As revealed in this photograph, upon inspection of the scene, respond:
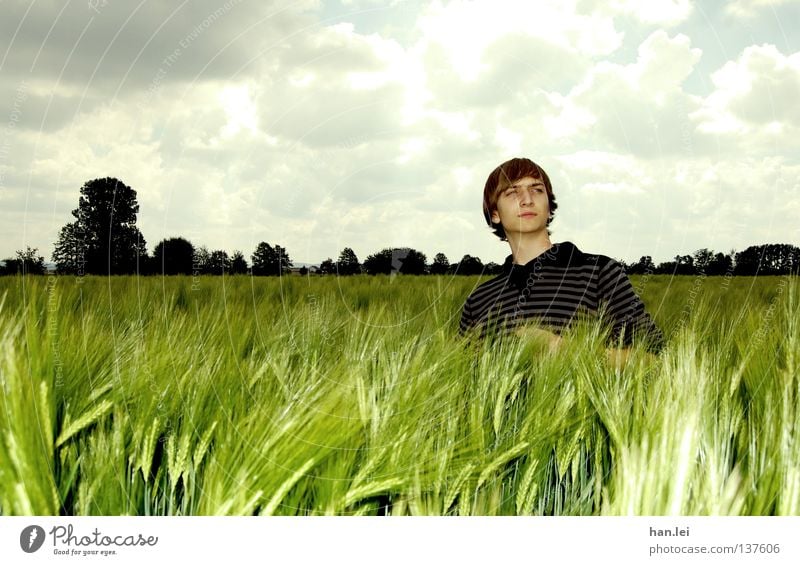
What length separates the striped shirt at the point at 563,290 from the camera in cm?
177

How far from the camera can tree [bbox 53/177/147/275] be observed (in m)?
1.13

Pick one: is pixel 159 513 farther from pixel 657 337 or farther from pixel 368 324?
pixel 657 337

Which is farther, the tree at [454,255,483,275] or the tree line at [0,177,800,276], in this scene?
the tree at [454,255,483,275]

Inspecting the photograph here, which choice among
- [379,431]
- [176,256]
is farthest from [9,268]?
[379,431]

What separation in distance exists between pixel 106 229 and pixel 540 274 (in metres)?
1.22

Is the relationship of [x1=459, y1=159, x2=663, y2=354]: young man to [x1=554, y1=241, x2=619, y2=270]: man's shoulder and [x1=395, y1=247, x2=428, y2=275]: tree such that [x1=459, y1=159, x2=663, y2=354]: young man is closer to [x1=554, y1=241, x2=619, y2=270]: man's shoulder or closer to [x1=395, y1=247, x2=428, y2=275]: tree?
[x1=554, y1=241, x2=619, y2=270]: man's shoulder

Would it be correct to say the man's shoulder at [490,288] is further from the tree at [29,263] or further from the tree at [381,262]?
the tree at [29,263]

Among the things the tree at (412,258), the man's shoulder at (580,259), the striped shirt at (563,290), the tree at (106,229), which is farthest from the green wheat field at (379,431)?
the man's shoulder at (580,259)

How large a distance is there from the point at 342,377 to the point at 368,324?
0.40 metres

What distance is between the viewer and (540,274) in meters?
1.90

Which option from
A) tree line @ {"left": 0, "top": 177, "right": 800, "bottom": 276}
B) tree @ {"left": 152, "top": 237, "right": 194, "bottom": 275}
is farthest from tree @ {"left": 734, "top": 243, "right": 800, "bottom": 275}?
tree @ {"left": 152, "top": 237, "right": 194, "bottom": 275}

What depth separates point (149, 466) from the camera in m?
0.89

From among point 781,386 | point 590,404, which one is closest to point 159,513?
point 590,404
